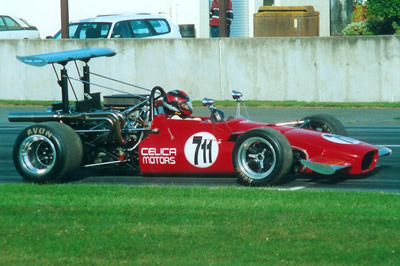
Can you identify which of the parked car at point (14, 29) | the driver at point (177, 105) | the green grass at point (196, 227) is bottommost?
the green grass at point (196, 227)

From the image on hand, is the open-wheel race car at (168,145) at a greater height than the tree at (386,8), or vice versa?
the tree at (386,8)

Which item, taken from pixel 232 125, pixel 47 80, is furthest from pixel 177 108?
pixel 47 80

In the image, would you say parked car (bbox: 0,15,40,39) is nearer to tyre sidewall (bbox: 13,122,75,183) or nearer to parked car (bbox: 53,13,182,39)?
parked car (bbox: 53,13,182,39)

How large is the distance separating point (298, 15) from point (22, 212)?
19.5 m

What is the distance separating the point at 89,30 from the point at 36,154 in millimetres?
13133

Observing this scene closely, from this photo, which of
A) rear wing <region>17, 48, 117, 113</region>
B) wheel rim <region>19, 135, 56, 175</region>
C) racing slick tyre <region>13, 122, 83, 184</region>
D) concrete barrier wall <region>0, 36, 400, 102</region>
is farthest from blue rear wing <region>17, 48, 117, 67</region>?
concrete barrier wall <region>0, 36, 400, 102</region>

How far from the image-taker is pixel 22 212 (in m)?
7.83

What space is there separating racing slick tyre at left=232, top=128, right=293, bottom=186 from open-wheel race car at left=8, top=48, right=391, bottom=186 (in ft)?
0.04

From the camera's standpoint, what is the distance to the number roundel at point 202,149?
31.3ft

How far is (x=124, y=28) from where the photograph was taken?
22.3 m

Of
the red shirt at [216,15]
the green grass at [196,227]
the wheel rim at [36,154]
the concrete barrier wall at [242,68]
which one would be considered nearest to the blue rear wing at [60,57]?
the wheel rim at [36,154]

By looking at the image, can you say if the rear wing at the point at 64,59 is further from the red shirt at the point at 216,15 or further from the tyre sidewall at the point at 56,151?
the red shirt at the point at 216,15

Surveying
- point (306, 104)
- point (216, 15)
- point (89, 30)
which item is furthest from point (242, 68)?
point (216, 15)

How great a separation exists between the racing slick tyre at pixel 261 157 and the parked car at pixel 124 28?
13402 millimetres
